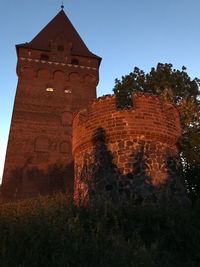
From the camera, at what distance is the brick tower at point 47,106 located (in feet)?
81.6

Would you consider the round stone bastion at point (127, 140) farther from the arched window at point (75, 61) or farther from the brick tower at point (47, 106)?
the arched window at point (75, 61)

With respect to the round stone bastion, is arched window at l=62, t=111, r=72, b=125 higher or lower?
higher

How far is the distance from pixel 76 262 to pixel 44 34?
1258 inches

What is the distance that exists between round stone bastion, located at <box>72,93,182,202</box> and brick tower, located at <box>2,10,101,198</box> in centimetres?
1450

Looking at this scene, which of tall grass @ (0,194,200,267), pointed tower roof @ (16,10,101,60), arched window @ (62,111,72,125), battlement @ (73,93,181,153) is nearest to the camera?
tall grass @ (0,194,200,267)

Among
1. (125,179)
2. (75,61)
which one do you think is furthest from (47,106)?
(125,179)

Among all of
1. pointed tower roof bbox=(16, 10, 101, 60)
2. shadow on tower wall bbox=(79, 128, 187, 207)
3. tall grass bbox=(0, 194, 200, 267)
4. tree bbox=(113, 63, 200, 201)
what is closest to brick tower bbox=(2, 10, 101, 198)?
pointed tower roof bbox=(16, 10, 101, 60)

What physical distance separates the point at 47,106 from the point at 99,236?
923 inches

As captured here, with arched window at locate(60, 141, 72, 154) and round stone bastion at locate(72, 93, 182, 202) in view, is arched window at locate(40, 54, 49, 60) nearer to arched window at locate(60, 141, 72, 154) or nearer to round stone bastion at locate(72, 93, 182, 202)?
arched window at locate(60, 141, 72, 154)

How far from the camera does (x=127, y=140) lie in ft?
31.4

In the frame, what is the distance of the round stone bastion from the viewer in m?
9.27

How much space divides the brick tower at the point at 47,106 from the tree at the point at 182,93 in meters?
6.79

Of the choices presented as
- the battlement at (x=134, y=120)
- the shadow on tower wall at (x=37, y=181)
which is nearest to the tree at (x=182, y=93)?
the battlement at (x=134, y=120)

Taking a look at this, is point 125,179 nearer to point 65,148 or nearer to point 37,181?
point 37,181
